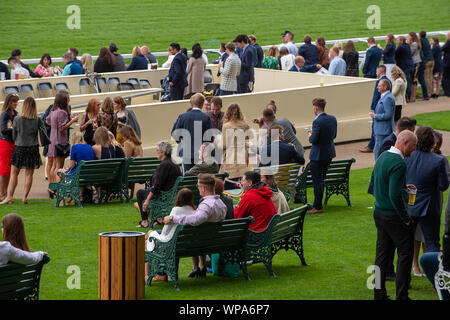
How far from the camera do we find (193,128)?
13547mm

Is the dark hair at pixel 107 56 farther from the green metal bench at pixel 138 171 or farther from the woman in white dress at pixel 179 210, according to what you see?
the woman in white dress at pixel 179 210

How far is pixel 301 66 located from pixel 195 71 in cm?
467

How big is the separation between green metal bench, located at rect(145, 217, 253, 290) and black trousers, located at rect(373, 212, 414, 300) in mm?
1600

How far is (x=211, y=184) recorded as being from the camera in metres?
9.20

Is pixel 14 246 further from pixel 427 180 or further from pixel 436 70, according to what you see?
pixel 436 70

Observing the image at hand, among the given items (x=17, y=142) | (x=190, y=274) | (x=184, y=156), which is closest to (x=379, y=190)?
(x=190, y=274)

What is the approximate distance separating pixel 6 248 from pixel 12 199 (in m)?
6.83

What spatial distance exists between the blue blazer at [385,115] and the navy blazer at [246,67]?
564 cm

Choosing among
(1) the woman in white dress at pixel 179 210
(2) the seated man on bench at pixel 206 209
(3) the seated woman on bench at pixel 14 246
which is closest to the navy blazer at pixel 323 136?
(2) the seated man on bench at pixel 206 209

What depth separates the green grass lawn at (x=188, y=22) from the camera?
124ft

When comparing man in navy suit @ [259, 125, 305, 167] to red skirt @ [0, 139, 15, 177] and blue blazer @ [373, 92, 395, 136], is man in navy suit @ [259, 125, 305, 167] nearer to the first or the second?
blue blazer @ [373, 92, 395, 136]

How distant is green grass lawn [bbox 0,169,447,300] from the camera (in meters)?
8.95

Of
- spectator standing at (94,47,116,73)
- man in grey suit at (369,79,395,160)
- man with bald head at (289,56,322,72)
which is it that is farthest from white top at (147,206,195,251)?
man with bald head at (289,56,322,72)

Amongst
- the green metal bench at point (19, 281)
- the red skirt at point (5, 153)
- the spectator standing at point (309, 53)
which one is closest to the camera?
the green metal bench at point (19, 281)
